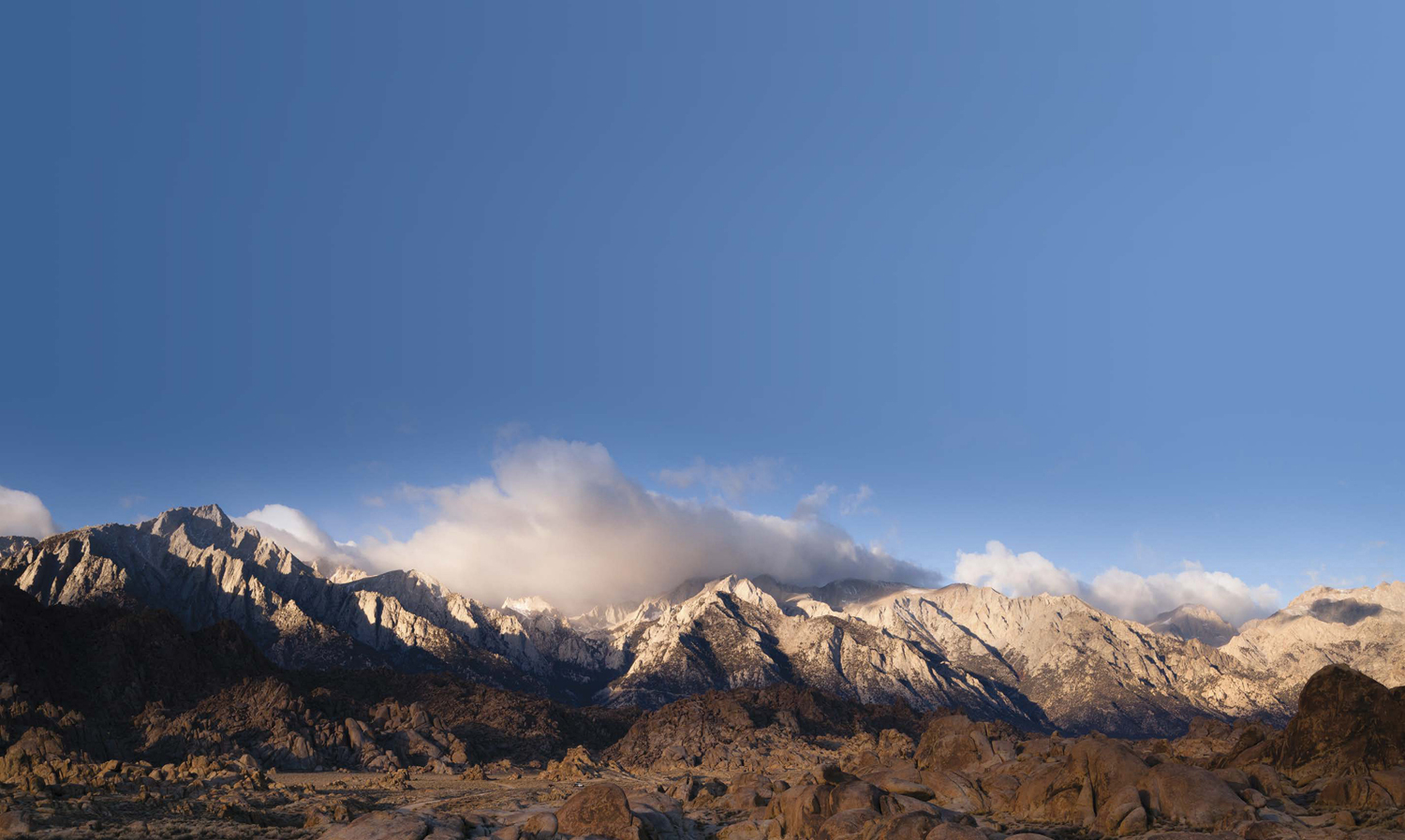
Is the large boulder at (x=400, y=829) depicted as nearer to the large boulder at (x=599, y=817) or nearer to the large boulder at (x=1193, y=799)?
the large boulder at (x=599, y=817)

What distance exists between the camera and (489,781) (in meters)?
116

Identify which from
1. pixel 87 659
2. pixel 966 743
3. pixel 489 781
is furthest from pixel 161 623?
pixel 966 743

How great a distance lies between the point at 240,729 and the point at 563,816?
122 m

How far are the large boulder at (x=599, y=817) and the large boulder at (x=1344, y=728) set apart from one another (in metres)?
43.5

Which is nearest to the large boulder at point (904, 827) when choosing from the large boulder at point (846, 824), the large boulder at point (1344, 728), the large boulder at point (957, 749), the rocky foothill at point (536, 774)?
the rocky foothill at point (536, 774)

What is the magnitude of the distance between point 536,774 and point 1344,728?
430ft

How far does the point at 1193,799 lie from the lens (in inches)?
1496

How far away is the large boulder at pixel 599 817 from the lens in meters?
42.9

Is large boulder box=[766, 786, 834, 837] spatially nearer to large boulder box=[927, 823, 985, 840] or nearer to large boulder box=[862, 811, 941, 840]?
large boulder box=[862, 811, 941, 840]

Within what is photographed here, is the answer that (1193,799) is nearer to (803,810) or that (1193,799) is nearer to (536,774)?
(803,810)

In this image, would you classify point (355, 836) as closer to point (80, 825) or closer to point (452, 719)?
point (80, 825)

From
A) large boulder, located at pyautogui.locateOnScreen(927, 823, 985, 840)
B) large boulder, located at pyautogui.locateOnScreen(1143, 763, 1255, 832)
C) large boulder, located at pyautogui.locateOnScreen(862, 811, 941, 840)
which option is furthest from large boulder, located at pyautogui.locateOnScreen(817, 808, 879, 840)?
large boulder, located at pyautogui.locateOnScreen(1143, 763, 1255, 832)

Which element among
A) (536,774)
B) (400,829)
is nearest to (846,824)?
(400,829)

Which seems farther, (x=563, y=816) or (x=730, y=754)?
(x=730, y=754)
